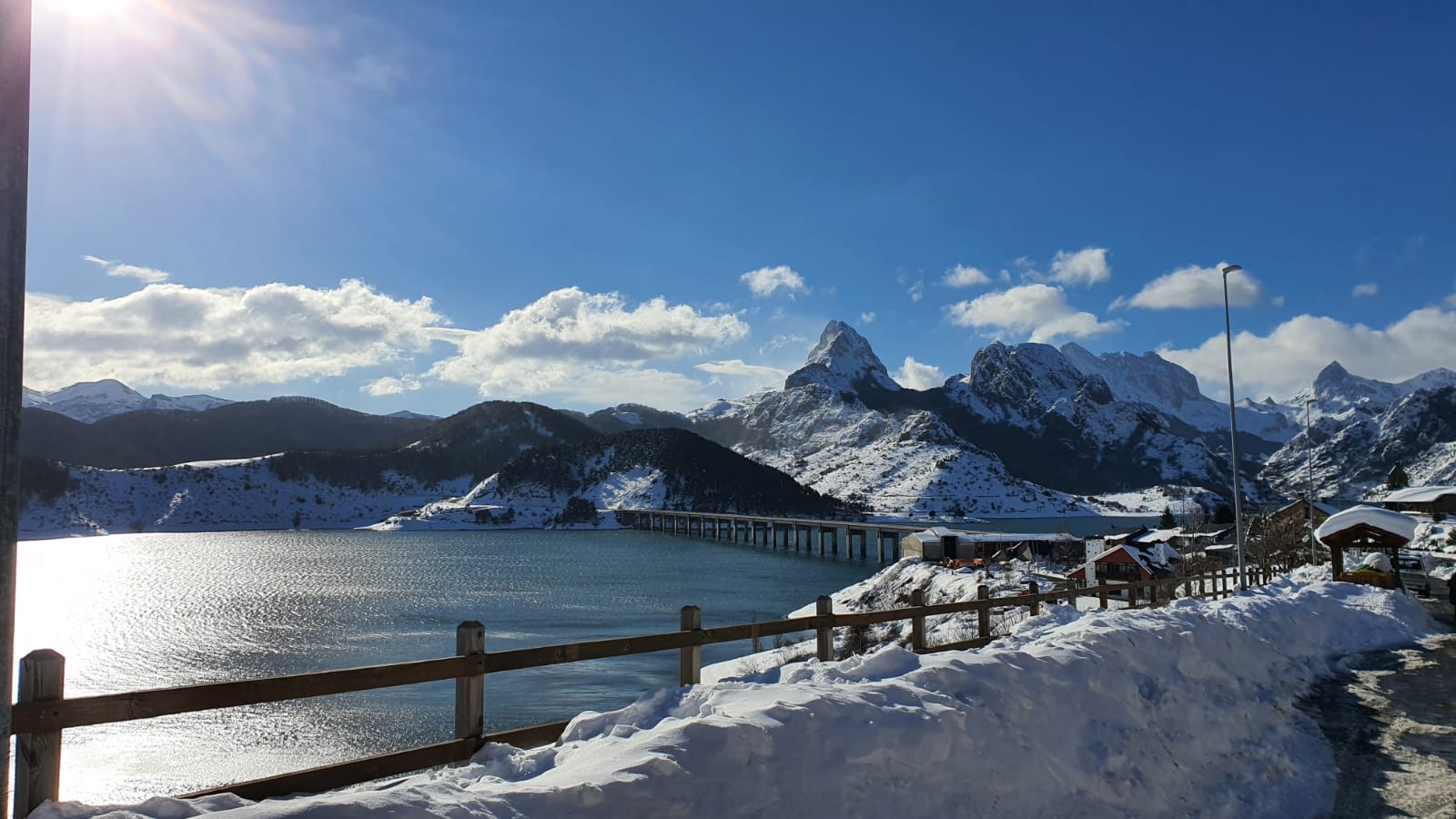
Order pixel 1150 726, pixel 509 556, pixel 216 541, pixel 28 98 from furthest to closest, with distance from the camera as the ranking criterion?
pixel 216 541 → pixel 509 556 → pixel 1150 726 → pixel 28 98

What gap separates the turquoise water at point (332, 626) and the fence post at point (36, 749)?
2323cm

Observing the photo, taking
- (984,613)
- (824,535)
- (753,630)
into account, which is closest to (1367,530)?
(984,613)

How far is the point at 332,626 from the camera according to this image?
190ft

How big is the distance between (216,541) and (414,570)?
9879cm

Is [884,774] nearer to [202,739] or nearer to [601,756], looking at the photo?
[601,756]

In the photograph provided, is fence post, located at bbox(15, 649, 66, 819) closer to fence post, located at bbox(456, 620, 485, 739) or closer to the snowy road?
fence post, located at bbox(456, 620, 485, 739)

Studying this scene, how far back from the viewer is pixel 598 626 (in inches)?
2240

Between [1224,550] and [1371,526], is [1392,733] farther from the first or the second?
[1224,550]

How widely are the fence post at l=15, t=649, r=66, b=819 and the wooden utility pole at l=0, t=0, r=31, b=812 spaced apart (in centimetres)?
70

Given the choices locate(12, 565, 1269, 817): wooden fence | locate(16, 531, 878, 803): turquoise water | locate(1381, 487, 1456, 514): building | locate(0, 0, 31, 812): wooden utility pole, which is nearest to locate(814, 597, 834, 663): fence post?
locate(12, 565, 1269, 817): wooden fence

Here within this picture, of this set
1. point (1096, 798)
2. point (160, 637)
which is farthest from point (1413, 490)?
point (160, 637)

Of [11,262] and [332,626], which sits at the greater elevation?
[11,262]

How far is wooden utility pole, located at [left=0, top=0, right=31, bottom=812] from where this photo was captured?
3.89 m

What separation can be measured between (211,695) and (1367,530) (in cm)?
3857
